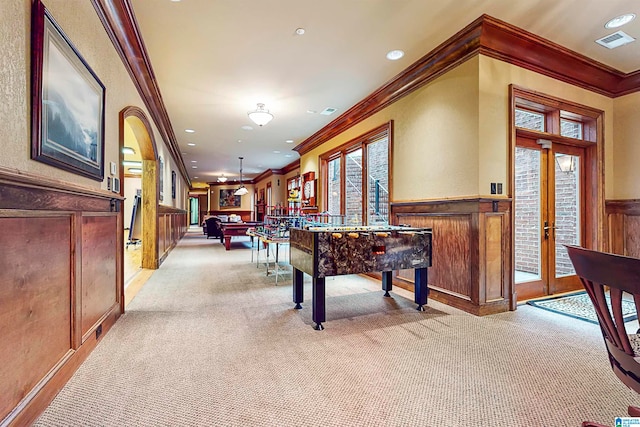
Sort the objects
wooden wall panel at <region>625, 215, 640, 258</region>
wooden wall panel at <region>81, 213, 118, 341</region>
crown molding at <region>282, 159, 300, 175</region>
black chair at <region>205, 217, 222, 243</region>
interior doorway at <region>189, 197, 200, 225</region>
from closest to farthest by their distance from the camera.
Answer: wooden wall panel at <region>81, 213, 118, 341</region>
wooden wall panel at <region>625, 215, 640, 258</region>
crown molding at <region>282, 159, 300, 175</region>
black chair at <region>205, 217, 222, 243</region>
interior doorway at <region>189, 197, 200, 225</region>

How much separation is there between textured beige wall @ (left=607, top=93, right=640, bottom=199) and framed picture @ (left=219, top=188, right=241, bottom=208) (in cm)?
1715

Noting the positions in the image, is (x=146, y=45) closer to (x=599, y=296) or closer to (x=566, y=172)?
(x=599, y=296)

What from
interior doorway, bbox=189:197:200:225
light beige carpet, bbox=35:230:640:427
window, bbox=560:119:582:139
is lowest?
light beige carpet, bbox=35:230:640:427

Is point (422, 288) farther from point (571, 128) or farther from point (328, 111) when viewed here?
point (328, 111)

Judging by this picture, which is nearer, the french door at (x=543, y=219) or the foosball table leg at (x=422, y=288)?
the foosball table leg at (x=422, y=288)

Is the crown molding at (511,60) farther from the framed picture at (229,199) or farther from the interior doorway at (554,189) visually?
the framed picture at (229,199)

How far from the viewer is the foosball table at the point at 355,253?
2.80 meters

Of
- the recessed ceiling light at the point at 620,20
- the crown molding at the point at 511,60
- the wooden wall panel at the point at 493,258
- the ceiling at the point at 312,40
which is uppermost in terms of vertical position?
the ceiling at the point at 312,40

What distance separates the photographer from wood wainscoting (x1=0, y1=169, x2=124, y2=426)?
4.58ft

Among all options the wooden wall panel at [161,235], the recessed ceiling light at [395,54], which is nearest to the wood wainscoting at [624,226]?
the recessed ceiling light at [395,54]

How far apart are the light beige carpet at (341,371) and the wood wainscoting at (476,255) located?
0.21 m

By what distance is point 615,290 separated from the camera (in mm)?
1080

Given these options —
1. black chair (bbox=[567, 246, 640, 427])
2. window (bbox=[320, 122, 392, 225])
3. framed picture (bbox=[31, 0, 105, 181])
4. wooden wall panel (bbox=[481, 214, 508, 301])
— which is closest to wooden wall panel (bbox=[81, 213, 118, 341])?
framed picture (bbox=[31, 0, 105, 181])

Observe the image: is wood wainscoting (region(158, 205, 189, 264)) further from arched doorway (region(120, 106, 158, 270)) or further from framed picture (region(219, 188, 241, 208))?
framed picture (region(219, 188, 241, 208))
